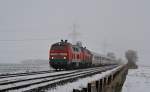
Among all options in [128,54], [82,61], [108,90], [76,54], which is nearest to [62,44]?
[76,54]

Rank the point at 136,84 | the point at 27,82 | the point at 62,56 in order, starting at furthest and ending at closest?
the point at 62,56 → the point at 136,84 → the point at 27,82

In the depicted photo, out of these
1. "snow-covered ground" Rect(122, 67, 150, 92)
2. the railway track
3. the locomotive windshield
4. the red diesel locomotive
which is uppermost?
the locomotive windshield

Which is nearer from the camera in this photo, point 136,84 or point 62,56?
point 136,84

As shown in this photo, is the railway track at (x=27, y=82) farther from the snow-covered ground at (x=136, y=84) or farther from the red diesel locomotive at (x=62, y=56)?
the red diesel locomotive at (x=62, y=56)

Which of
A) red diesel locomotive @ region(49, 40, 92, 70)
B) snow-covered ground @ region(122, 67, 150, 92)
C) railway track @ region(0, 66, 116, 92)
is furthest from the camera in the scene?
red diesel locomotive @ region(49, 40, 92, 70)

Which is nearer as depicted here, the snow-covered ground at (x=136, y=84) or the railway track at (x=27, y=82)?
the railway track at (x=27, y=82)

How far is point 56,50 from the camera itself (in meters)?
35.7

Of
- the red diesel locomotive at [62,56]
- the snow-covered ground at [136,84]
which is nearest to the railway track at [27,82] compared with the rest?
the snow-covered ground at [136,84]

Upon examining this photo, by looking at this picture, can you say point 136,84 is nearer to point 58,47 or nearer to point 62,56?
point 62,56

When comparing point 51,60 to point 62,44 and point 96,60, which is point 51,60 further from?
point 96,60

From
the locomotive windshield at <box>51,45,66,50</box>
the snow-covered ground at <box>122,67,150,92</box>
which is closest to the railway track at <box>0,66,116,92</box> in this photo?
the snow-covered ground at <box>122,67,150,92</box>

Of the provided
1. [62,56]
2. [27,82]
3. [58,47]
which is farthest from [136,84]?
[27,82]

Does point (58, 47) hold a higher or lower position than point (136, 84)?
higher

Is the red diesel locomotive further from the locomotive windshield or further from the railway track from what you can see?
the railway track
